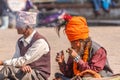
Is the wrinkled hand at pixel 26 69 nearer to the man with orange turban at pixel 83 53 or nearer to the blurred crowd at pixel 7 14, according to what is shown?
the man with orange turban at pixel 83 53

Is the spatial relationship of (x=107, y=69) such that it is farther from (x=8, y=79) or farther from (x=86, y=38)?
(x=8, y=79)

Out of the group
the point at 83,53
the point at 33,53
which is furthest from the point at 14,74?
the point at 83,53

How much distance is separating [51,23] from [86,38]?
42.2ft

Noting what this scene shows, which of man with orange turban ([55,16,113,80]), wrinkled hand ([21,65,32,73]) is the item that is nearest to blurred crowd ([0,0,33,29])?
wrinkled hand ([21,65,32,73])

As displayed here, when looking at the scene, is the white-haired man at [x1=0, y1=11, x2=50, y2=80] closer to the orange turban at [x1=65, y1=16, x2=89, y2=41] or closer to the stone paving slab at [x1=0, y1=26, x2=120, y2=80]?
the orange turban at [x1=65, y1=16, x2=89, y2=41]

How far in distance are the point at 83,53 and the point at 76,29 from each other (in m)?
0.29

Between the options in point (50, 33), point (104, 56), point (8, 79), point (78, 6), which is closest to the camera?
point (104, 56)

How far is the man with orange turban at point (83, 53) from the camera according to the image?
5.79 m

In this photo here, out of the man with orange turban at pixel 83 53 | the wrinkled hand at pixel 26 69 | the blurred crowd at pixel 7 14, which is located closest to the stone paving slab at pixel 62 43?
the blurred crowd at pixel 7 14

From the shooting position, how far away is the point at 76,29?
5949 millimetres

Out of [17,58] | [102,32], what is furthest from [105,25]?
[17,58]

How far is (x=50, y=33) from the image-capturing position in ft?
52.3

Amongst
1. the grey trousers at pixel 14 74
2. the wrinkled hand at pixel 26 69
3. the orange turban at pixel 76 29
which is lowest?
the grey trousers at pixel 14 74

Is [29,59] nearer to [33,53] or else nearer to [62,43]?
[33,53]
